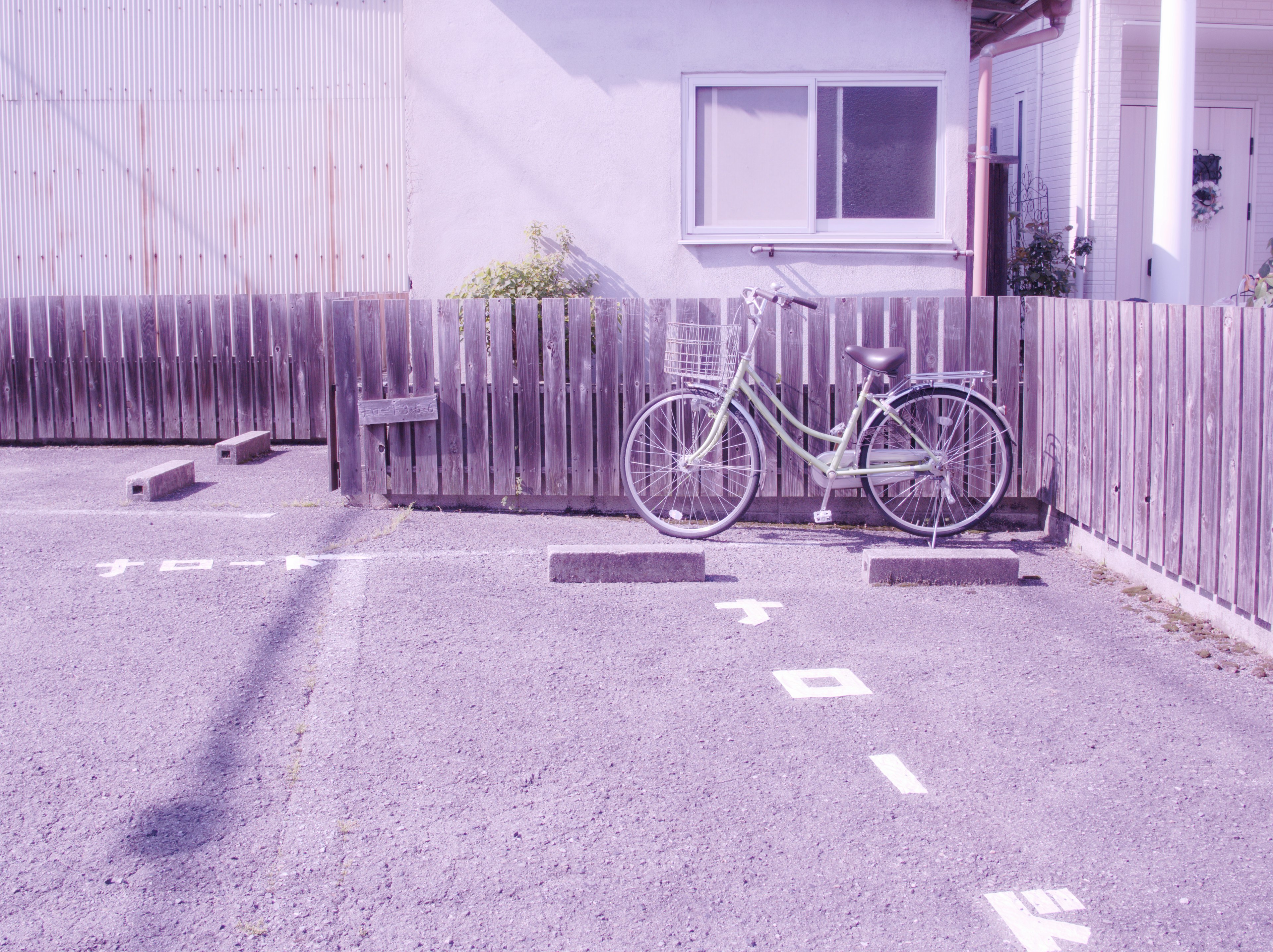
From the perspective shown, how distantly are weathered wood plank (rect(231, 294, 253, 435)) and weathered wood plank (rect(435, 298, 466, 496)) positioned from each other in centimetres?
420

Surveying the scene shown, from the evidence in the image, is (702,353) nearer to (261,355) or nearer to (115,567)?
(115,567)

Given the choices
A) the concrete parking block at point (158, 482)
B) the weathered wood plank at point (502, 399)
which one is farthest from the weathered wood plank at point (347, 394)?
the concrete parking block at point (158, 482)

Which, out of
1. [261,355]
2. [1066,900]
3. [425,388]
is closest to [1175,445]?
[1066,900]

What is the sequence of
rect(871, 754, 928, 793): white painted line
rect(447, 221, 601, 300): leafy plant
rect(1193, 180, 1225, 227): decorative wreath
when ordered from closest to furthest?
1. rect(871, 754, 928, 793): white painted line
2. rect(447, 221, 601, 300): leafy plant
3. rect(1193, 180, 1225, 227): decorative wreath

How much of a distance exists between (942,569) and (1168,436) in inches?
49.3

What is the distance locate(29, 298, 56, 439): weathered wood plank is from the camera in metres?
11.0

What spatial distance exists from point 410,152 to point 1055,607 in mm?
5957

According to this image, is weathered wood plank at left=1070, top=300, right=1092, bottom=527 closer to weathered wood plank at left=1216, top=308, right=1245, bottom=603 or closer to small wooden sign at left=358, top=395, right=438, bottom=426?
weathered wood plank at left=1216, top=308, right=1245, bottom=603

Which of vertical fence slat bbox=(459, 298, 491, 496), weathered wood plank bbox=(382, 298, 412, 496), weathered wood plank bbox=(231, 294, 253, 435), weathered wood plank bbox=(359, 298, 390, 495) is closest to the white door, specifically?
vertical fence slat bbox=(459, 298, 491, 496)

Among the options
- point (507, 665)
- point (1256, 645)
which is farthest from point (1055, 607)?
point (507, 665)

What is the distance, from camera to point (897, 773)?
12.6 feet

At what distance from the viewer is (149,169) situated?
11945 mm

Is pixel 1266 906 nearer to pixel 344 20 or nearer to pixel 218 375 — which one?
pixel 218 375

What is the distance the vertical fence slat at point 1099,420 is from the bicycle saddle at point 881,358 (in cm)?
102
